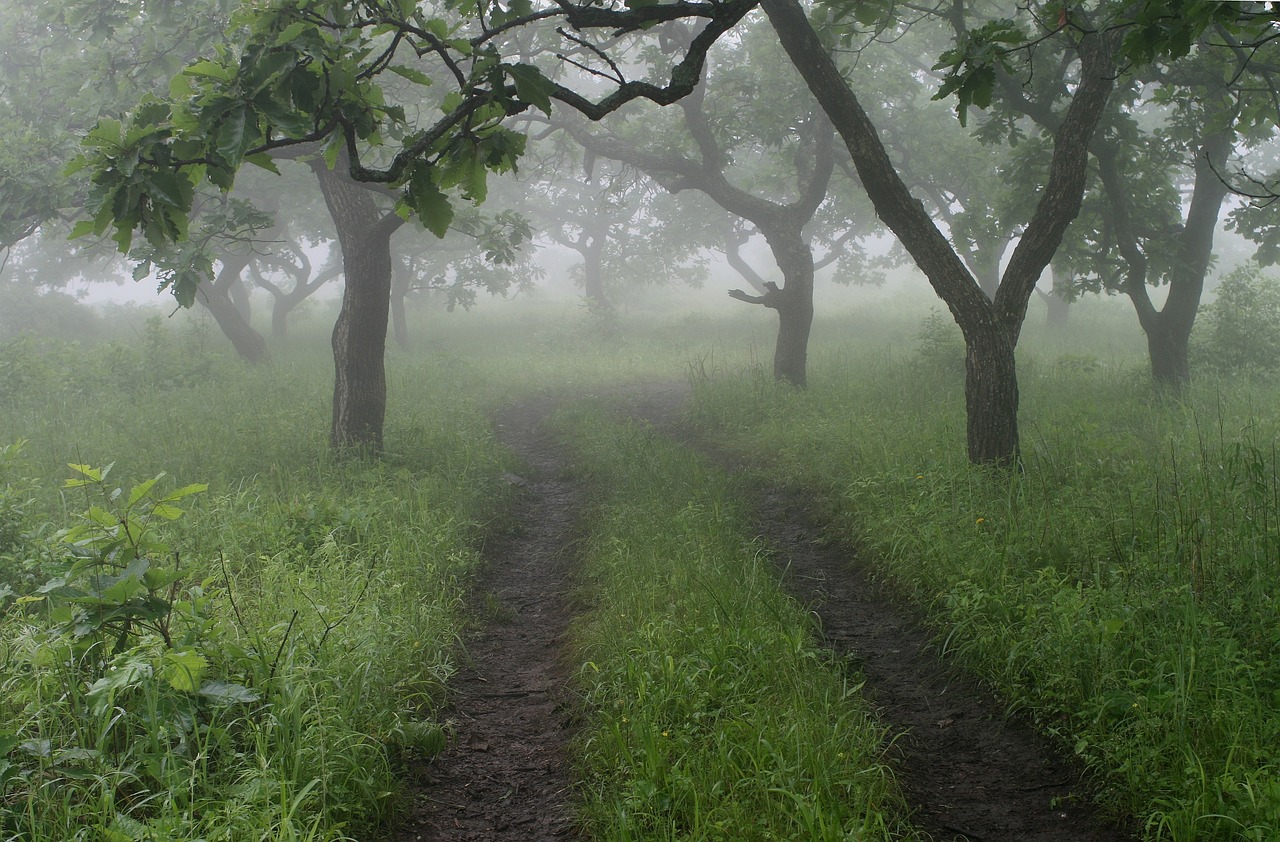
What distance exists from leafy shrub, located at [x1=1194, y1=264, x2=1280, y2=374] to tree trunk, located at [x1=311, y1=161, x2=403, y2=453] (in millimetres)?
12864

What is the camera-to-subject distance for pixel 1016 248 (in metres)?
7.56

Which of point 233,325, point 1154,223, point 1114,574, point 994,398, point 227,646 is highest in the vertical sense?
point 1154,223

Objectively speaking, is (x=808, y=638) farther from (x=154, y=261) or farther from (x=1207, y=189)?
(x=1207, y=189)

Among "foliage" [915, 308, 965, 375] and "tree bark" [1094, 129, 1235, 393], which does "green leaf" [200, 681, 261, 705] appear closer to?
"foliage" [915, 308, 965, 375]

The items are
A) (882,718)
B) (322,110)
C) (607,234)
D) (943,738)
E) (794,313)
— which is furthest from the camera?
(607,234)

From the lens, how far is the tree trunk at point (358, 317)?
9.77 metres

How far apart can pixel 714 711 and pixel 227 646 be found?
239 centimetres

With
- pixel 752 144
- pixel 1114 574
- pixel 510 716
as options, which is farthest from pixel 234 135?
pixel 752 144

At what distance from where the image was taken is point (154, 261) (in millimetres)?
8438

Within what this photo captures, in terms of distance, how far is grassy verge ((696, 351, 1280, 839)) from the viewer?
3.42 m

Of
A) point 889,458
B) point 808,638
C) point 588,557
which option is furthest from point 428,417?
point 808,638

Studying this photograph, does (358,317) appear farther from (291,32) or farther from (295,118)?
(291,32)

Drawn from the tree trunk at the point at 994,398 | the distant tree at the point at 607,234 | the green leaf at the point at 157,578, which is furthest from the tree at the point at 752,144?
the distant tree at the point at 607,234

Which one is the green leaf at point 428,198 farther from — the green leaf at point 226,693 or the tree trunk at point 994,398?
the tree trunk at point 994,398
